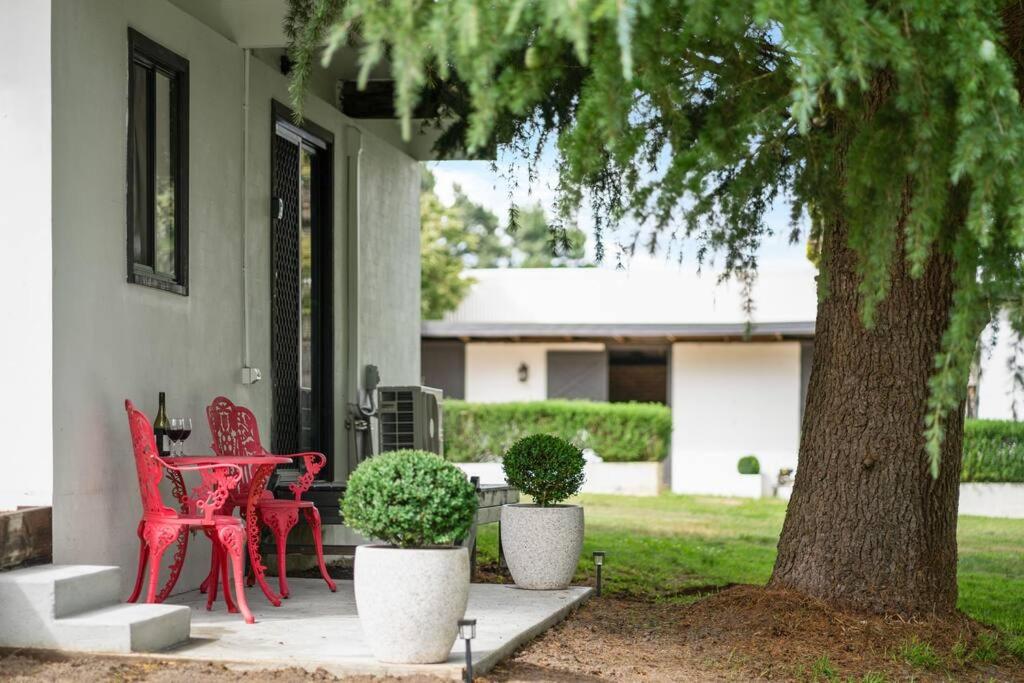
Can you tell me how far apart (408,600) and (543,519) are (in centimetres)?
290

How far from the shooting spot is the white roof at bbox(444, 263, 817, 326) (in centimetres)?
2116

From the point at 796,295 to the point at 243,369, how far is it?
46.8ft

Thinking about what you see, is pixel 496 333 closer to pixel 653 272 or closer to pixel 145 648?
pixel 653 272

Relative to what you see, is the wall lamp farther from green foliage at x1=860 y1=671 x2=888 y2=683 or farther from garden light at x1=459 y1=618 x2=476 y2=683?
garden light at x1=459 y1=618 x2=476 y2=683

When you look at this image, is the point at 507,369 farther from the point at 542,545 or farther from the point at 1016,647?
the point at 1016,647

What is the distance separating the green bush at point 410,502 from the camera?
538cm

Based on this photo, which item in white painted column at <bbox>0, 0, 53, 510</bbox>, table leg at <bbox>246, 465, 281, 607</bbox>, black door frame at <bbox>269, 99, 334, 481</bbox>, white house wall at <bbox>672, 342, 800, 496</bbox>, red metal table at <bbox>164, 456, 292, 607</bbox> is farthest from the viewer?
white house wall at <bbox>672, 342, 800, 496</bbox>

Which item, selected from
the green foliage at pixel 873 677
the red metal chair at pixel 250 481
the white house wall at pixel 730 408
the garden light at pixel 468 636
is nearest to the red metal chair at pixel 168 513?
the red metal chair at pixel 250 481

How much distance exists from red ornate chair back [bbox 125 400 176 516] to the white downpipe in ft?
6.71

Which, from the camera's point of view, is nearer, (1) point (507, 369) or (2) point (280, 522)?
(2) point (280, 522)

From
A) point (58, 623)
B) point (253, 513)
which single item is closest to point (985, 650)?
point (253, 513)

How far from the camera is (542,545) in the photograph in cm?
809

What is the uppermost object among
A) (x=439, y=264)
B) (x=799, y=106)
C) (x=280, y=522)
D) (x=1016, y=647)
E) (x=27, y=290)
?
(x=439, y=264)

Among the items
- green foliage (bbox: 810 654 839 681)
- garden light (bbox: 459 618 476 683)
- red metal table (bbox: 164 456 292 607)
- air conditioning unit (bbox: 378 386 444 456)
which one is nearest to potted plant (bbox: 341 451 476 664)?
garden light (bbox: 459 618 476 683)
